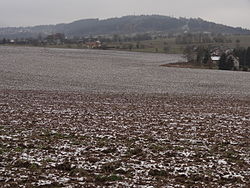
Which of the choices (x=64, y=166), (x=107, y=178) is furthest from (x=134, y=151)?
(x=107, y=178)

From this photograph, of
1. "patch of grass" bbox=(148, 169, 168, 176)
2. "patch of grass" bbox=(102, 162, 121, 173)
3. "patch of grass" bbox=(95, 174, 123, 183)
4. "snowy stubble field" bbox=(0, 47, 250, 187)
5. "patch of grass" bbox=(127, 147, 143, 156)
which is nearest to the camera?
"patch of grass" bbox=(95, 174, 123, 183)

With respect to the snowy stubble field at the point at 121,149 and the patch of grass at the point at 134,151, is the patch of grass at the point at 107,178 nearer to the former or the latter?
the snowy stubble field at the point at 121,149

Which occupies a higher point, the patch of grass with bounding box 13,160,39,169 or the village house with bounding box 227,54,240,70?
the village house with bounding box 227,54,240,70

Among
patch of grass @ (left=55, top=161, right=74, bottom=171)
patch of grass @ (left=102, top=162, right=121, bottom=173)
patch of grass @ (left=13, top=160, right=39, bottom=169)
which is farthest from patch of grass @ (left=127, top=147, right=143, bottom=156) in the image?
patch of grass @ (left=13, top=160, right=39, bottom=169)

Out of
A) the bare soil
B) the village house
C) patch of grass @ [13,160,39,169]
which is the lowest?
the bare soil

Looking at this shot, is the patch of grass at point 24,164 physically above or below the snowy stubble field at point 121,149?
above

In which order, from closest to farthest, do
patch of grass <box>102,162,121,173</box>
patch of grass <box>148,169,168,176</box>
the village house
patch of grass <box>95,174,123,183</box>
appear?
patch of grass <box>95,174,123,183</box>, patch of grass <box>148,169,168,176</box>, patch of grass <box>102,162,121,173</box>, the village house

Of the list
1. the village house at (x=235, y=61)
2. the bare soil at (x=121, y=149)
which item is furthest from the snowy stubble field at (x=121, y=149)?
the village house at (x=235, y=61)

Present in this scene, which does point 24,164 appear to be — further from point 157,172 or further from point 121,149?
point 157,172

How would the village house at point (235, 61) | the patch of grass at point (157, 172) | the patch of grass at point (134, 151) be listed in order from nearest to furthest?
the patch of grass at point (157, 172)
the patch of grass at point (134, 151)
the village house at point (235, 61)

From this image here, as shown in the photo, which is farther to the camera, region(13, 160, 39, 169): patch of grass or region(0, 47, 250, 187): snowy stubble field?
region(13, 160, 39, 169): patch of grass

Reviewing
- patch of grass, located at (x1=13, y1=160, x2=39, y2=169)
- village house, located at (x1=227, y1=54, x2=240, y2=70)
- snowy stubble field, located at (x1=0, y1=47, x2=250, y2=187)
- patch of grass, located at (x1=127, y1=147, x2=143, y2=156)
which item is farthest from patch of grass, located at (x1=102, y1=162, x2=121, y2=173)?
village house, located at (x1=227, y1=54, x2=240, y2=70)

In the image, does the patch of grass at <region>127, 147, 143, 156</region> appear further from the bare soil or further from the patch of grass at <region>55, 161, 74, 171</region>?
the patch of grass at <region>55, 161, 74, 171</region>

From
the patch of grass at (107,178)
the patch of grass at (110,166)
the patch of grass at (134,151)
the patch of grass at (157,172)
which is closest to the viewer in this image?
the patch of grass at (107,178)
